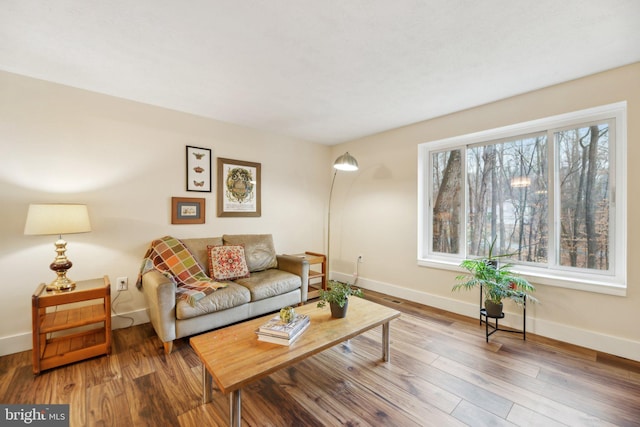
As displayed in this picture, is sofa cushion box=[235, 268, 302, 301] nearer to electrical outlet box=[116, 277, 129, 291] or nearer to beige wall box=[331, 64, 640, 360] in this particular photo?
electrical outlet box=[116, 277, 129, 291]

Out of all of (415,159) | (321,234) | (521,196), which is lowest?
(321,234)

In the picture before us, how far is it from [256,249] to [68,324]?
1755 millimetres

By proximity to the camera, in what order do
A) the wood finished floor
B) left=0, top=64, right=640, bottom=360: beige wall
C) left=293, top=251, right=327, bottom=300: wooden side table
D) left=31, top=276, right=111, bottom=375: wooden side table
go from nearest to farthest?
the wood finished floor, left=31, top=276, right=111, bottom=375: wooden side table, left=0, top=64, right=640, bottom=360: beige wall, left=293, top=251, right=327, bottom=300: wooden side table

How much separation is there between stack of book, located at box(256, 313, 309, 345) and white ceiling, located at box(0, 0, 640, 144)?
75.5 inches

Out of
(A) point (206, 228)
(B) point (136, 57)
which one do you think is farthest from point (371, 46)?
(A) point (206, 228)

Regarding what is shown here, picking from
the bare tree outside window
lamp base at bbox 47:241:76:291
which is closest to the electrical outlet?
lamp base at bbox 47:241:76:291

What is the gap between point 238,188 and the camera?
137 inches

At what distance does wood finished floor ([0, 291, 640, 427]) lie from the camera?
59.6 inches

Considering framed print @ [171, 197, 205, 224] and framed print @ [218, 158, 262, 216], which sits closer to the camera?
framed print @ [171, 197, 205, 224]

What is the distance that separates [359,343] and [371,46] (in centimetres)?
242

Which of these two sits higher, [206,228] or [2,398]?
[206,228]

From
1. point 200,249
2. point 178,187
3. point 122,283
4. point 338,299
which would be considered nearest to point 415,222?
point 338,299

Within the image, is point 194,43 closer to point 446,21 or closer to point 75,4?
point 75,4

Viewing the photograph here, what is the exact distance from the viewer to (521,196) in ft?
9.17
